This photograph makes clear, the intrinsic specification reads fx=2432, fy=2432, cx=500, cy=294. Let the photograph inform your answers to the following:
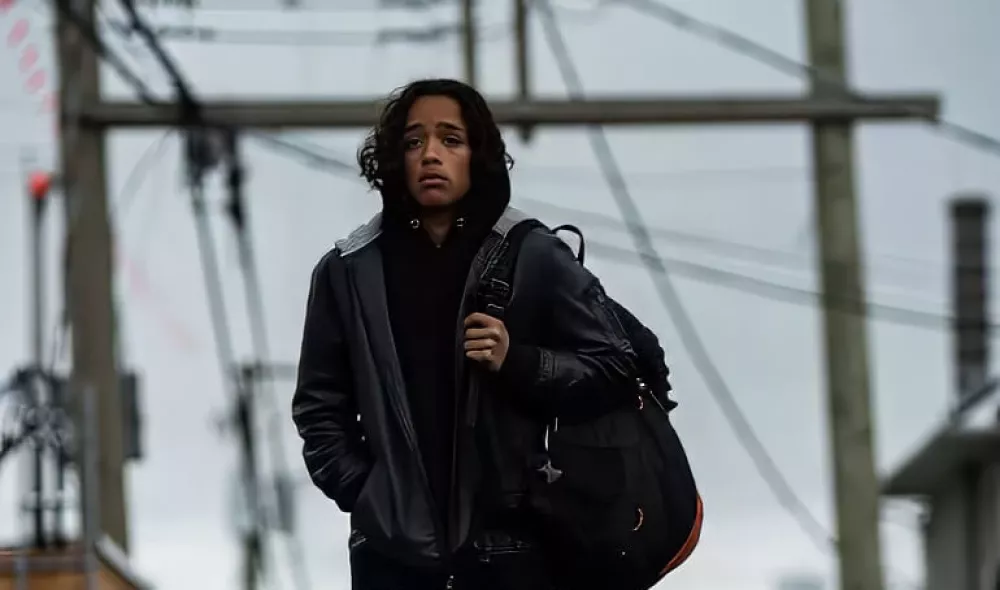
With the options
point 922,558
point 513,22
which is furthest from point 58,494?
point 922,558

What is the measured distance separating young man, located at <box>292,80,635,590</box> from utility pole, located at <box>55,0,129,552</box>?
28.9ft

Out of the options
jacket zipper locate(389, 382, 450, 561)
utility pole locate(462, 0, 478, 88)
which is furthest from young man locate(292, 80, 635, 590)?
utility pole locate(462, 0, 478, 88)

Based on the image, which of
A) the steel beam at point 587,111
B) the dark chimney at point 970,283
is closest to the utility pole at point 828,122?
the steel beam at point 587,111

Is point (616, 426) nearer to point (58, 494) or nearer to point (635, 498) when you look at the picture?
point (635, 498)

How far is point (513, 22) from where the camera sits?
13680 mm

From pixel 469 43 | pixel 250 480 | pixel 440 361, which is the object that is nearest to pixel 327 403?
pixel 440 361

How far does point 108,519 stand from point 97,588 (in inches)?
199

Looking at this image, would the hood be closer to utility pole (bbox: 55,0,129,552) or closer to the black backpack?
the black backpack

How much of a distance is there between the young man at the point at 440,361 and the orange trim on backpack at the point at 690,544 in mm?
208

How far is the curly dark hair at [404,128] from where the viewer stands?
4180mm

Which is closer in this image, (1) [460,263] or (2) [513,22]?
(1) [460,263]

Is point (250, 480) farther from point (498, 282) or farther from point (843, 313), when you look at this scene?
point (498, 282)

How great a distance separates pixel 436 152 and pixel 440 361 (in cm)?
36

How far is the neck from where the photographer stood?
13.7 feet
